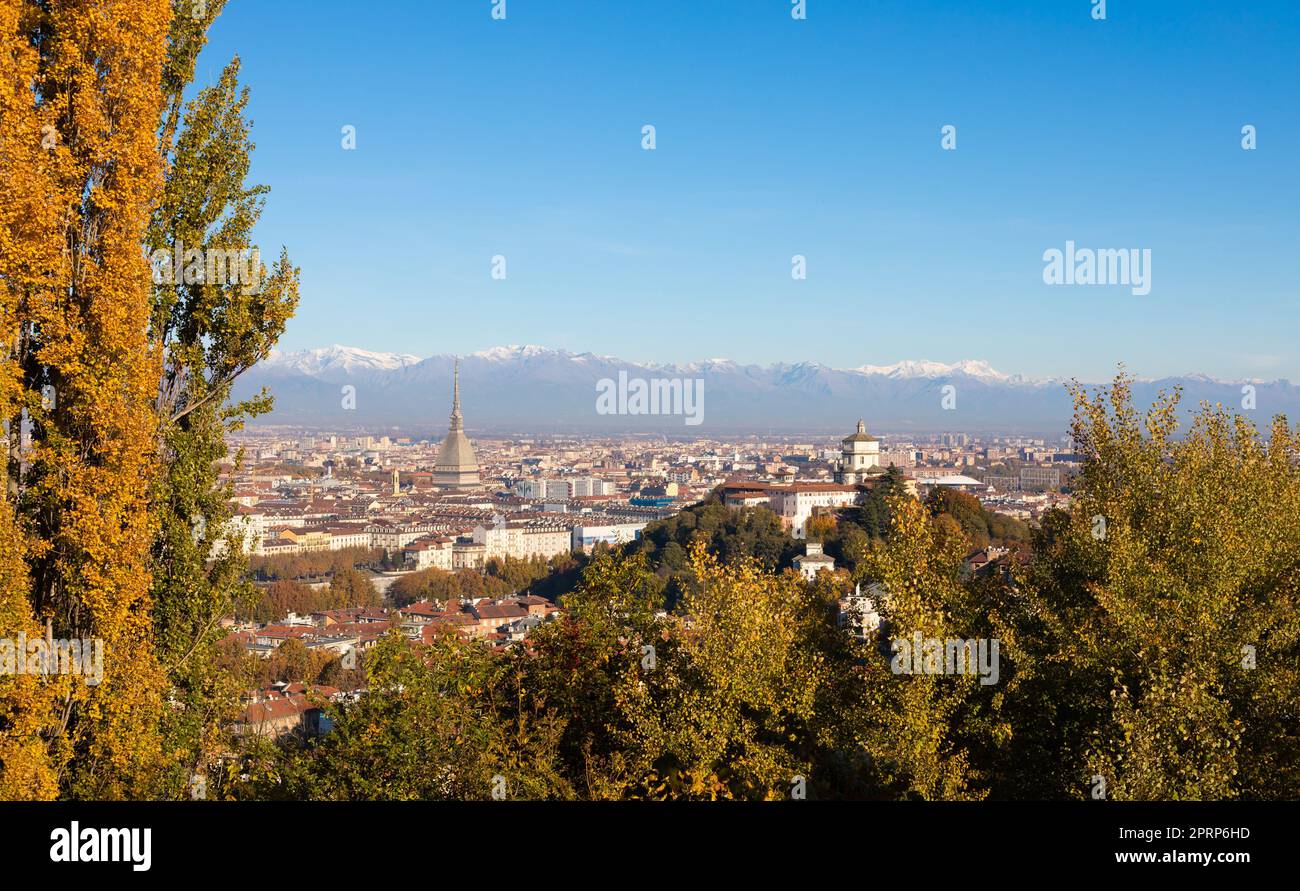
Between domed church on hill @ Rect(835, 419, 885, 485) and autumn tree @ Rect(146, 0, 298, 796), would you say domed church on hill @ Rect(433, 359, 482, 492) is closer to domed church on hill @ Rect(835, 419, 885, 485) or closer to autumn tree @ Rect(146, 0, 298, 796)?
domed church on hill @ Rect(835, 419, 885, 485)

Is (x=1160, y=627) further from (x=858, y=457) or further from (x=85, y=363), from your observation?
(x=858, y=457)

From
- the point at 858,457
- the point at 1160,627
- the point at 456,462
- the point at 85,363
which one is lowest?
the point at 456,462

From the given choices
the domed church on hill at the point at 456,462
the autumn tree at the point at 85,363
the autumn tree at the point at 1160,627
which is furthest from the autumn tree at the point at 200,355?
the domed church on hill at the point at 456,462

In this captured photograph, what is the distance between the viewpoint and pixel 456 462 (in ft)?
392

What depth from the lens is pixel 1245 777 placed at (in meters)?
6.65

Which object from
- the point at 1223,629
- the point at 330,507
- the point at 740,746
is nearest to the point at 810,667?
the point at 740,746

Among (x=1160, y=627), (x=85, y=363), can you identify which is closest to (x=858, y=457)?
(x=1160, y=627)

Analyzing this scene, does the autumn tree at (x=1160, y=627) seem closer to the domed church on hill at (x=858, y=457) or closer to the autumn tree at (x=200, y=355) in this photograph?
the autumn tree at (x=200, y=355)

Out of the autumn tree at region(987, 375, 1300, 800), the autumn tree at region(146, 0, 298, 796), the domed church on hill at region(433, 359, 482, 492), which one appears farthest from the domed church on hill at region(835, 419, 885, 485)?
the autumn tree at region(146, 0, 298, 796)

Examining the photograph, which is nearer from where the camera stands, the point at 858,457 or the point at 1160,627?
the point at 1160,627

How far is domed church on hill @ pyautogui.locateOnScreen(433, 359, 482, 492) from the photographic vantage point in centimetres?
11731

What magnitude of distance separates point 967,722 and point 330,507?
275 ft

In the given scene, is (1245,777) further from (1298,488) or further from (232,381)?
(232,381)

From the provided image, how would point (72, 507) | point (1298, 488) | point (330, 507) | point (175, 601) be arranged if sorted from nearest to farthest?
1. point (72, 507)
2. point (175, 601)
3. point (1298, 488)
4. point (330, 507)
